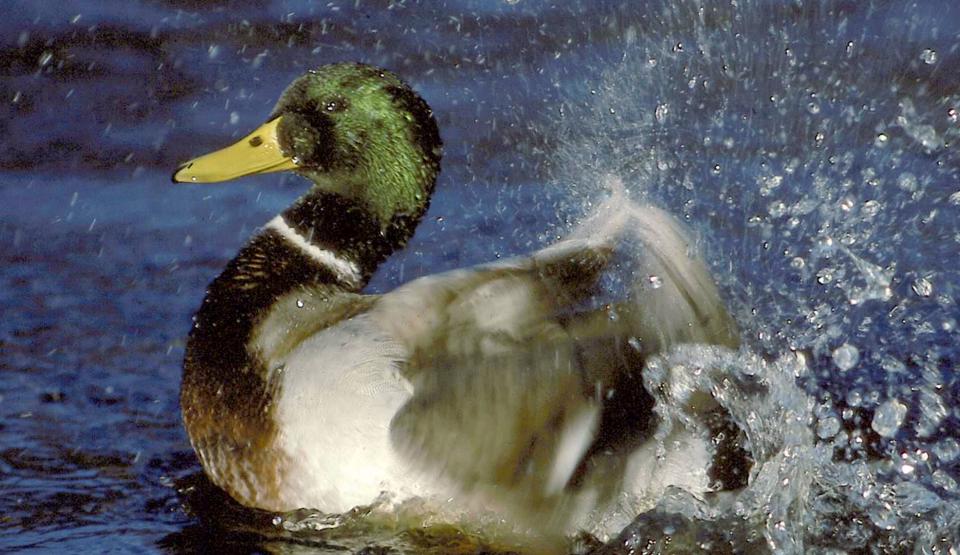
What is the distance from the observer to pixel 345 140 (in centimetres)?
372

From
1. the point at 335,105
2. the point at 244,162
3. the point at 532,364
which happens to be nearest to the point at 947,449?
the point at 532,364

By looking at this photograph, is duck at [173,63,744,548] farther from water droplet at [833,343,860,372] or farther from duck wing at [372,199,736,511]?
water droplet at [833,343,860,372]

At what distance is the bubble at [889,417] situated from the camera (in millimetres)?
3668

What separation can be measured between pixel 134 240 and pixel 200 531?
2.01 meters

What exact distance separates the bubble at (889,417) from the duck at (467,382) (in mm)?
552

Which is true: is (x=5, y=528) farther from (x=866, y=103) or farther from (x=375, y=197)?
(x=866, y=103)

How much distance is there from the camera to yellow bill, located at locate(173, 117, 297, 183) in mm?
3664

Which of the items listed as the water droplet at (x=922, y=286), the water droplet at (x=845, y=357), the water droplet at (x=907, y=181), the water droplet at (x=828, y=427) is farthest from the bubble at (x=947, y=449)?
the water droplet at (x=907, y=181)

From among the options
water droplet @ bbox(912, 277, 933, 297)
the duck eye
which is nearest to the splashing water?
water droplet @ bbox(912, 277, 933, 297)

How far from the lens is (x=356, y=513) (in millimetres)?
3076

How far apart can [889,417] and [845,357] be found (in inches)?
10.9

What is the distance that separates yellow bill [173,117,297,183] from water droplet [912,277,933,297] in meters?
2.04

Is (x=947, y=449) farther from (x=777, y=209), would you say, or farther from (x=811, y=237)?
(x=777, y=209)

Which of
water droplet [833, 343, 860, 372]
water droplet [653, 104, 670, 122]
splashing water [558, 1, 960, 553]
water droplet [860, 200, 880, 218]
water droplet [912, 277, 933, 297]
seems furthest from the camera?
water droplet [653, 104, 670, 122]
